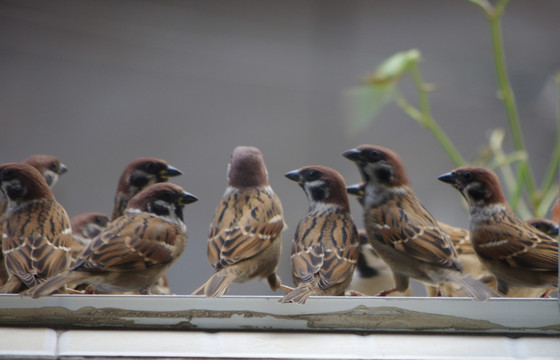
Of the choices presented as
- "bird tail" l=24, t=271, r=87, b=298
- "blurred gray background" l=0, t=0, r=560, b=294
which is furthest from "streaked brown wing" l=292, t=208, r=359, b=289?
"blurred gray background" l=0, t=0, r=560, b=294

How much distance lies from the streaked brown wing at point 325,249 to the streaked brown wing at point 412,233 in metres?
0.08

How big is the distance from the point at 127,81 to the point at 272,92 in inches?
29.9

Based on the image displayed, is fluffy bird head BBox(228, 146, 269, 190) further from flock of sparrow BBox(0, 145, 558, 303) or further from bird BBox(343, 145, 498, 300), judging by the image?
bird BBox(343, 145, 498, 300)

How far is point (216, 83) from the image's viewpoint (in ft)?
12.4

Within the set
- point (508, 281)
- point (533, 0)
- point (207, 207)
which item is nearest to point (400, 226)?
point (508, 281)

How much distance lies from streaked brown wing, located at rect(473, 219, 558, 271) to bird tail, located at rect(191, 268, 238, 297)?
0.61 meters

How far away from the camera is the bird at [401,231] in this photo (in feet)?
5.67

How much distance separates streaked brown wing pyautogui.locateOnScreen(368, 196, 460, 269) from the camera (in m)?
1.73

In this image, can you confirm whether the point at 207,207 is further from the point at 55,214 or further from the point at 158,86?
the point at 55,214

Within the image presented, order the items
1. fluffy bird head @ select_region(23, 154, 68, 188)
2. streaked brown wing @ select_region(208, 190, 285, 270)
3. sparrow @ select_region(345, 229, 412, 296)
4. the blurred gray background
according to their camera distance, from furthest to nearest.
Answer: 1. the blurred gray background
2. sparrow @ select_region(345, 229, 412, 296)
3. fluffy bird head @ select_region(23, 154, 68, 188)
4. streaked brown wing @ select_region(208, 190, 285, 270)

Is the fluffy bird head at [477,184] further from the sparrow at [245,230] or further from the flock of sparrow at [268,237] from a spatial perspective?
the sparrow at [245,230]

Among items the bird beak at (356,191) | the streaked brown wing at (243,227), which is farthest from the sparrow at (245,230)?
the bird beak at (356,191)

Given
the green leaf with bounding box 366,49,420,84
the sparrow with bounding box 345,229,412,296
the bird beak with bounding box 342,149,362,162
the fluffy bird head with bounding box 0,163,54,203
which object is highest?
the green leaf with bounding box 366,49,420,84

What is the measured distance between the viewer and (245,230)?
5.84 ft
